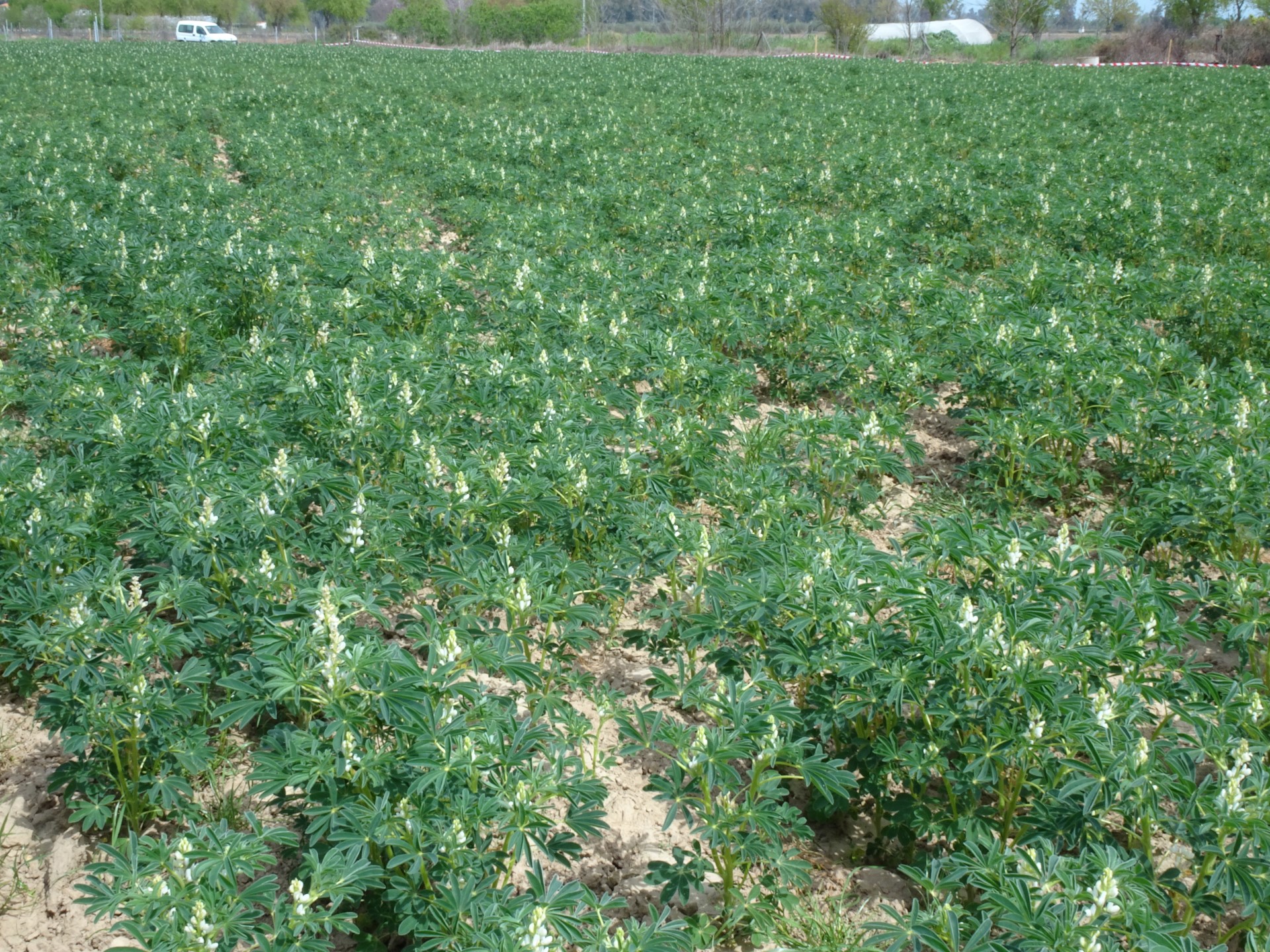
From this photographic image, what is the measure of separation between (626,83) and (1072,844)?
84.8 feet

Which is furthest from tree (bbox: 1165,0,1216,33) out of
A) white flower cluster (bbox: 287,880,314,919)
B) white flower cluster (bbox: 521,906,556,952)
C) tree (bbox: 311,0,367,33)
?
white flower cluster (bbox: 287,880,314,919)

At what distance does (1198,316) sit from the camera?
717 cm

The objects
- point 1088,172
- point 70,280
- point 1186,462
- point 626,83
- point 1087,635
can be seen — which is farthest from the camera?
point 626,83

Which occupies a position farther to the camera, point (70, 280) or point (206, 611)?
point (70, 280)

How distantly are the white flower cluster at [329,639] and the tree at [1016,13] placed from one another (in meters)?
54.4

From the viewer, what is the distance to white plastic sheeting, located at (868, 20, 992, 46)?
66.6 meters

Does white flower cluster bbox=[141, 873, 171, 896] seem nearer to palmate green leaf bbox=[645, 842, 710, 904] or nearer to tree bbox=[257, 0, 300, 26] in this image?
palmate green leaf bbox=[645, 842, 710, 904]

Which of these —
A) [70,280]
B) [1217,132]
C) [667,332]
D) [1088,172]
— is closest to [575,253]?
[667,332]

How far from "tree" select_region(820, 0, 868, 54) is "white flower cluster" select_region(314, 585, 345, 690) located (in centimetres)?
5787

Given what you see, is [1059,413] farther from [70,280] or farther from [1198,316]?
[70,280]

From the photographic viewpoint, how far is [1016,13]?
4966cm

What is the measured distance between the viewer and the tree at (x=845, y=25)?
175ft

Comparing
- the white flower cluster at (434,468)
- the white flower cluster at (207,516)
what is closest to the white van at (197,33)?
the white flower cluster at (434,468)

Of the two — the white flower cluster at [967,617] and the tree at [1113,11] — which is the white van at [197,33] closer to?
the white flower cluster at [967,617]
